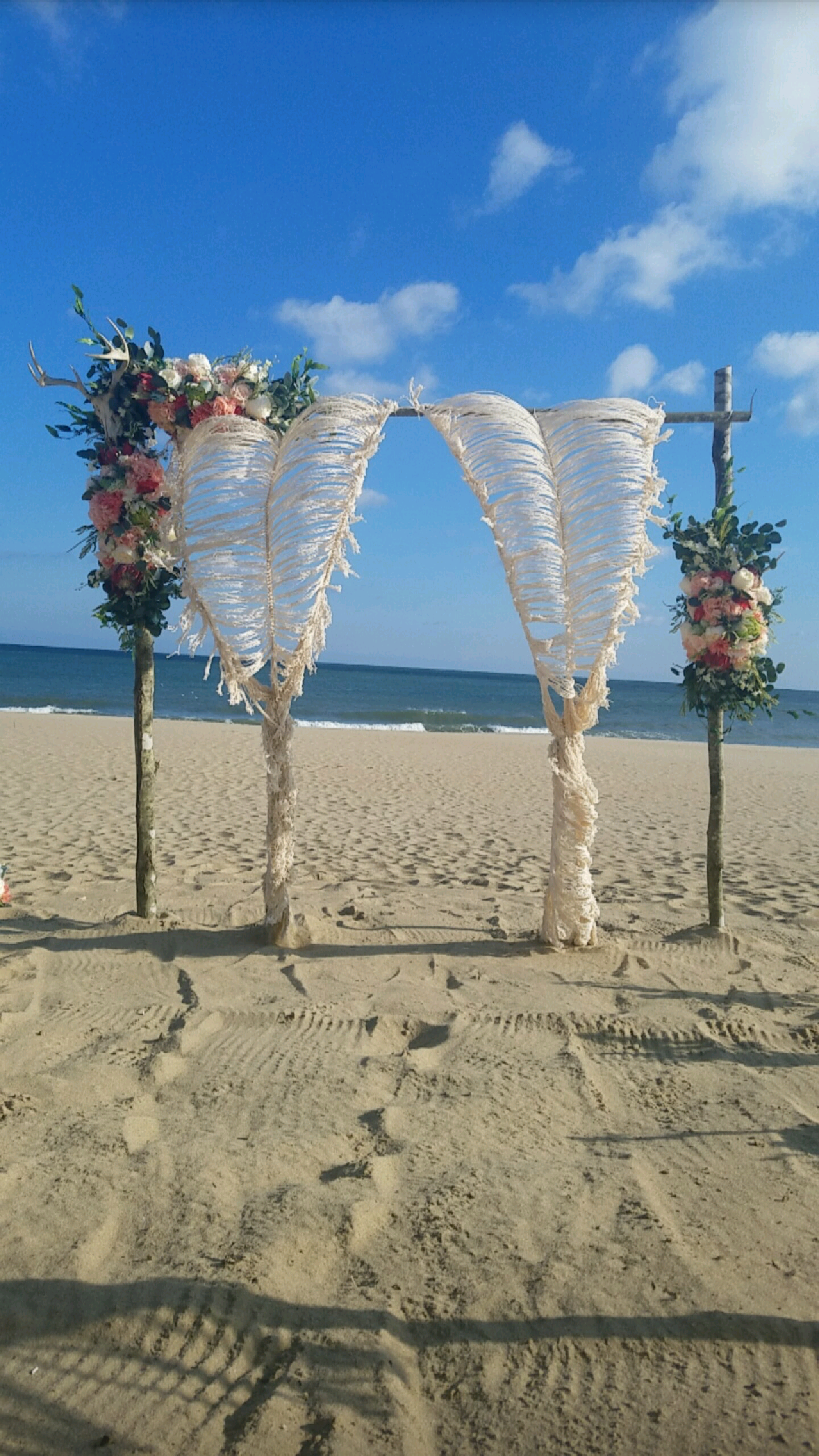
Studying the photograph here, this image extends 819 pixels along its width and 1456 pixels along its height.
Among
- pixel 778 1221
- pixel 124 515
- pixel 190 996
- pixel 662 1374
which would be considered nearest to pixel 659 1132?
pixel 778 1221

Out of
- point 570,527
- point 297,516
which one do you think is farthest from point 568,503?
point 297,516

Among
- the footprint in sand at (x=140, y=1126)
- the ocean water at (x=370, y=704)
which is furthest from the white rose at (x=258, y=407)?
the ocean water at (x=370, y=704)

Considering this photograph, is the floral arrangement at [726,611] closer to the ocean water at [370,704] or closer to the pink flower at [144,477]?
the pink flower at [144,477]

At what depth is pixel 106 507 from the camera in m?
4.80

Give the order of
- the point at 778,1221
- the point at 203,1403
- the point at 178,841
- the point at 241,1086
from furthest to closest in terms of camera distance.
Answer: the point at 178,841 → the point at 241,1086 → the point at 778,1221 → the point at 203,1403

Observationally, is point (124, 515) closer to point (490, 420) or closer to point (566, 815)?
point (490, 420)

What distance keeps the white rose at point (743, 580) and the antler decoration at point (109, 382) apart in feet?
11.9

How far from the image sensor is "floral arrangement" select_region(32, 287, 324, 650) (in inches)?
186

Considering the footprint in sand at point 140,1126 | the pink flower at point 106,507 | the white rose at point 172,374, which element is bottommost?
the footprint in sand at point 140,1126

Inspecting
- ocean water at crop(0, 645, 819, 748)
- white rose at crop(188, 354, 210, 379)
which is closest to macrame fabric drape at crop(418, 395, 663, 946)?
white rose at crop(188, 354, 210, 379)

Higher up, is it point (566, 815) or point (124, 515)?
point (124, 515)

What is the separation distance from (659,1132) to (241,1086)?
1588 mm

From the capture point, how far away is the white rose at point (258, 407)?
476cm

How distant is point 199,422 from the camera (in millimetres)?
4723
